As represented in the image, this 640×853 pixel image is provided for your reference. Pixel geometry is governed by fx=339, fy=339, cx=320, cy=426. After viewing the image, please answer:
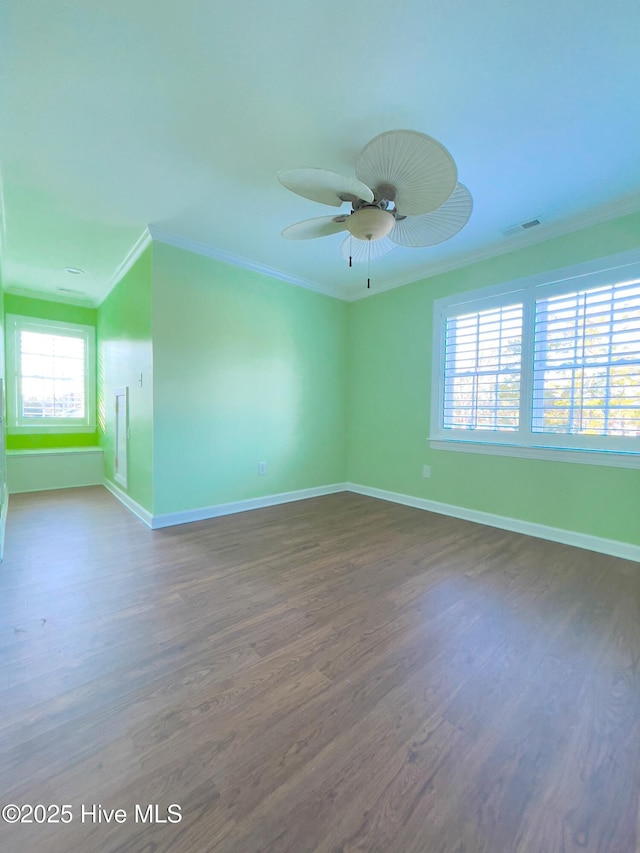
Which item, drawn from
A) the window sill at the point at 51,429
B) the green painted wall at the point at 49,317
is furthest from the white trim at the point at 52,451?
the window sill at the point at 51,429

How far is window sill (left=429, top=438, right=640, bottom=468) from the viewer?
259cm

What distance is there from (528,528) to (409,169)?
2996 mm

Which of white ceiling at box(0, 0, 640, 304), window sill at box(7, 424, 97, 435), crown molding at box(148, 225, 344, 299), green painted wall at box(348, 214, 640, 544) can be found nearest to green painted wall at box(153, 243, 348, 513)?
crown molding at box(148, 225, 344, 299)

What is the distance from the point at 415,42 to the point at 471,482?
3.22 meters

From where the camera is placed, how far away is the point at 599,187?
7.71 ft

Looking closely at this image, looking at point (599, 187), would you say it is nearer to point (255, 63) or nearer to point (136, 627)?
point (255, 63)

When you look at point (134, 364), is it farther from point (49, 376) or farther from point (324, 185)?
point (324, 185)

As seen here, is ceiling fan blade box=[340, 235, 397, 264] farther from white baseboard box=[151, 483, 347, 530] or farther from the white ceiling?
white baseboard box=[151, 483, 347, 530]

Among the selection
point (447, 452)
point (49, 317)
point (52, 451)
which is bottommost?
point (52, 451)

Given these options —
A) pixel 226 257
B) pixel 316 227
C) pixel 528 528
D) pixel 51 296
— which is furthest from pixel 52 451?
pixel 528 528

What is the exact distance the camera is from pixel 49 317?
15.9 ft

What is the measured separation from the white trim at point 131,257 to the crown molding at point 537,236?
2.65m

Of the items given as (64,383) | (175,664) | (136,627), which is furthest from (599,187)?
(64,383)

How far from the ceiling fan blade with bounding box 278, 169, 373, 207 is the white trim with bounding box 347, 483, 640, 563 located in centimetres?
297
